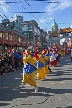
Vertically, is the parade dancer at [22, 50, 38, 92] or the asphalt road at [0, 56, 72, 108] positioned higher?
the parade dancer at [22, 50, 38, 92]

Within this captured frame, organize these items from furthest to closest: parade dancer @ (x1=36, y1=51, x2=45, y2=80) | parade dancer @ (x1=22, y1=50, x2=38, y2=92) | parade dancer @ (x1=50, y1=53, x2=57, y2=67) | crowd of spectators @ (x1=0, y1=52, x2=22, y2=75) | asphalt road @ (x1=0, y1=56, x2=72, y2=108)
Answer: parade dancer @ (x1=50, y1=53, x2=57, y2=67)
crowd of spectators @ (x1=0, y1=52, x2=22, y2=75)
parade dancer @ (x1=36, y1=51, x2=45, y2=80)
parade dancer @ (x1=22, y1=50, x2=38, y2=92)
asphalt road @ (x1=0, y1=56, x2=72, y2=108)

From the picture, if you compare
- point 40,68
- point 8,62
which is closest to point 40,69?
point 40,68

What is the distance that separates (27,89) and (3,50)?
15610 millimetres

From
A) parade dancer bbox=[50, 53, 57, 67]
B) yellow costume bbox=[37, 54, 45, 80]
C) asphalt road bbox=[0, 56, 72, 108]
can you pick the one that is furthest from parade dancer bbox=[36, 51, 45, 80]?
parade dancer bbox=[50, 53, 57, 67]

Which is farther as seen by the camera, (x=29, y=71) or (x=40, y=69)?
(x=40, y=69)

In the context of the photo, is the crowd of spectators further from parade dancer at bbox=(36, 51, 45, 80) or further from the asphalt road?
the asphalt road

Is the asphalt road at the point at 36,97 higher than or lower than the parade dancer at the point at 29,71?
lower

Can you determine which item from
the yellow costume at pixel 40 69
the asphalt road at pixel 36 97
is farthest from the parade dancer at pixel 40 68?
the asphalt road at pixel 36 97

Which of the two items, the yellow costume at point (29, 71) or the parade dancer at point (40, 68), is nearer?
the yellow costume at point (29, 71)

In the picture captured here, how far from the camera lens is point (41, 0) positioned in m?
14.5

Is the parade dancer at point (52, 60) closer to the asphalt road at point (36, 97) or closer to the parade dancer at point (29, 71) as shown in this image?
the asphalt road at point (36, 97)

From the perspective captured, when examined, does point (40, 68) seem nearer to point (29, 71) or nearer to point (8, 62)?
point (29, 71)

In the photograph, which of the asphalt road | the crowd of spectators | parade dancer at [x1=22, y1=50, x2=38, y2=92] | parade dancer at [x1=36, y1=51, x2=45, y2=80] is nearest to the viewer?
the asphalt road

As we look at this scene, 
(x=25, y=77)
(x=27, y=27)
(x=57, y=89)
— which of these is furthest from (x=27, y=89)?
(x=27, y=27)
